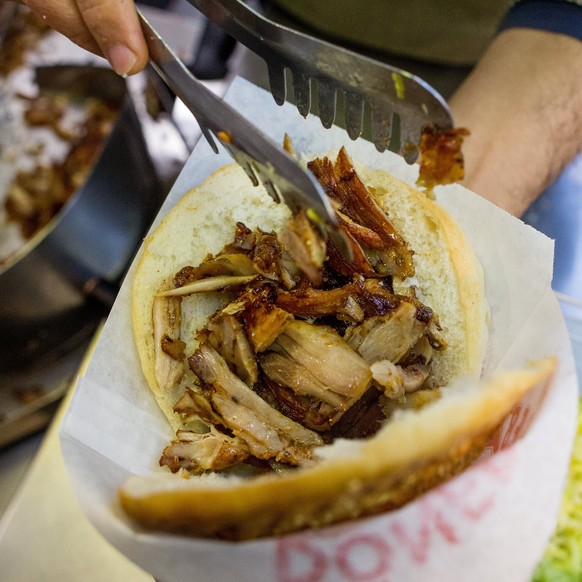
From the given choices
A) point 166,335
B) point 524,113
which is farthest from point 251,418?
point 524,113

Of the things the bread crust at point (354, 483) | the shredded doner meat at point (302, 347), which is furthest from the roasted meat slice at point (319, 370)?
the bread crust at point (354, 483)

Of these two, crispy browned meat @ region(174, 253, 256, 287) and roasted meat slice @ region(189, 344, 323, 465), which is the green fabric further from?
roasted meat slice @ region(189, 344, 323, 465)

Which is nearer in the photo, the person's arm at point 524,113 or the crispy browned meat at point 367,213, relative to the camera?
the crispy browned meat at point 367,213

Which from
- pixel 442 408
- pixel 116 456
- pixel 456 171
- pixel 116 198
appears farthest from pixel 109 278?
pixel 442 408

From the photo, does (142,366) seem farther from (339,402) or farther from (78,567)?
(78,567)

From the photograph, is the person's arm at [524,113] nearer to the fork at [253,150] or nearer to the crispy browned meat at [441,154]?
the crispy browned meat at [441,154]

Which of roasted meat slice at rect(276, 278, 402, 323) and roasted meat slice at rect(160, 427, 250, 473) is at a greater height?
roasted meat slice at rect(276, 278, 402, 323)

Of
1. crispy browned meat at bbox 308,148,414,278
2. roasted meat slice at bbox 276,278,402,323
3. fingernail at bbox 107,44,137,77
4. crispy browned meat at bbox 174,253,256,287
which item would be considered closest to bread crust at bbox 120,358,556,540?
roasted meat slice at bbox 276,278,402,323
